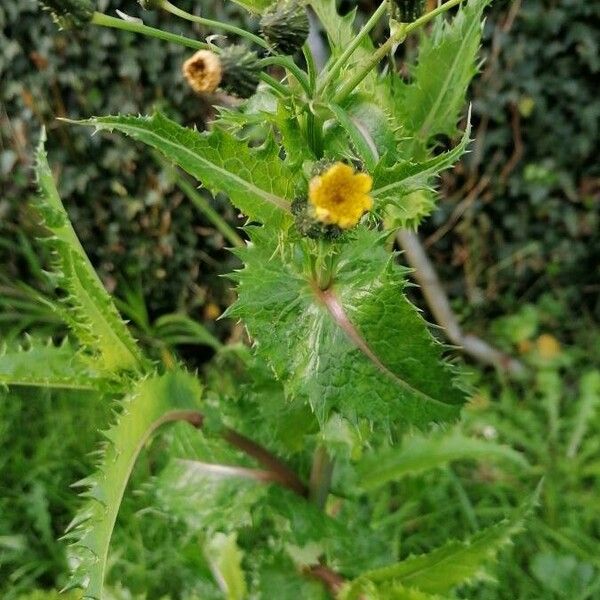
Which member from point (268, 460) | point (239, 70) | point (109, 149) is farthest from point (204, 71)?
point (109, 149)

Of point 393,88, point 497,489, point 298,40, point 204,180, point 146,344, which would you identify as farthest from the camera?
point 146,344

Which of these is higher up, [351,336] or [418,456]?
[351,336]

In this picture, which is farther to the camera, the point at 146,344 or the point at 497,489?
the point at 146,344

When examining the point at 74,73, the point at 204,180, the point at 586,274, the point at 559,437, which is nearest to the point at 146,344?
the point at 74,73

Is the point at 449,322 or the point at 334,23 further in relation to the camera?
A: the point at 449,322

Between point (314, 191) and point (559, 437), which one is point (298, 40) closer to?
point (314, 191)

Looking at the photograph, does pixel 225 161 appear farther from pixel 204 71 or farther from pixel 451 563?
pixel 451 563

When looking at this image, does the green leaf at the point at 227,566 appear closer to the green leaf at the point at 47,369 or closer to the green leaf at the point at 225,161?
the green leaf at the point at 47,369
